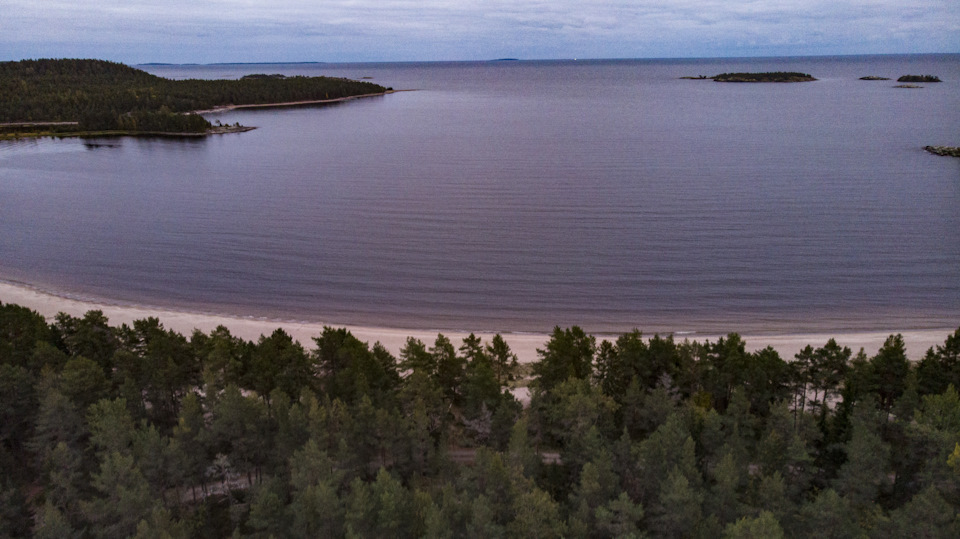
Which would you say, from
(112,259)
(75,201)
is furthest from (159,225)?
(75,201)

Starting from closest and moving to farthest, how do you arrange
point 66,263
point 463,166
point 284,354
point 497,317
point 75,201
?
point 284,354, point 497,317, point 66,263, point 75,201, point 463,166

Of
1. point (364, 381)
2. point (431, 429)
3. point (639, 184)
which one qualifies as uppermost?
point (639, 184)

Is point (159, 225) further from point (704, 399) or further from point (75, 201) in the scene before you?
point (704, 399)

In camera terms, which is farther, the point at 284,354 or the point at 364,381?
the point at 284,354

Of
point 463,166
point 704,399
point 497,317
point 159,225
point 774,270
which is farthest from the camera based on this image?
point 463,166

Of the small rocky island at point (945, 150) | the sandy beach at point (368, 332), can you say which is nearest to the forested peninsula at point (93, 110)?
→ the sandy beach at point (368, 332)

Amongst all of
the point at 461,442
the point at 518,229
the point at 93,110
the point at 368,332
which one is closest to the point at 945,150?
the point at 518,229

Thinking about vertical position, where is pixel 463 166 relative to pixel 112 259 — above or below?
above
